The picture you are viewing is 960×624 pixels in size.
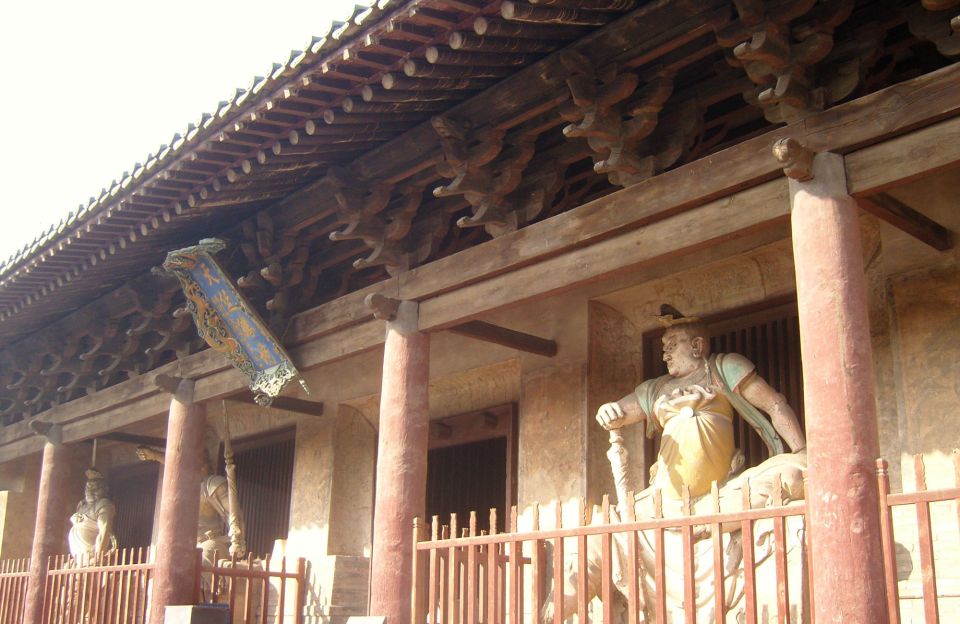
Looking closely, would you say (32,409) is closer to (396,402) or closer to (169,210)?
(169,210)

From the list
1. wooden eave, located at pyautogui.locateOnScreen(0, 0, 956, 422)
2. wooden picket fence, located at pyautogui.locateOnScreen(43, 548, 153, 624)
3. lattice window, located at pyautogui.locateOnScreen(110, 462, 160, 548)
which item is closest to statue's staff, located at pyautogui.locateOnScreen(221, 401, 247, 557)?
wooden picket fence, located at pyautogui.locateOnScreen(43, 548, 153, 624)

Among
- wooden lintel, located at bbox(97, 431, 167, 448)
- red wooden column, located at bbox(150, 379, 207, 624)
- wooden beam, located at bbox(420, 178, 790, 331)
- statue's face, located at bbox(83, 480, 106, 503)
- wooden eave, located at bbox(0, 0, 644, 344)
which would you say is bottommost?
red wooden column, located at bbox(150, 379, 207, 624)

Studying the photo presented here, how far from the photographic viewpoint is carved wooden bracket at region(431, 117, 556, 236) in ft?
20.7

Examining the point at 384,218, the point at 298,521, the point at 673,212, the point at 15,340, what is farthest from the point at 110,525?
the point at 673,212

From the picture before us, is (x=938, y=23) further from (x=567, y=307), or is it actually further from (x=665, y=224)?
(x=567, y=307)

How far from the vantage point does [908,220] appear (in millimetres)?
5566

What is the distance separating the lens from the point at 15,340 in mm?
11180

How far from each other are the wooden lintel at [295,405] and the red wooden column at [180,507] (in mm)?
424

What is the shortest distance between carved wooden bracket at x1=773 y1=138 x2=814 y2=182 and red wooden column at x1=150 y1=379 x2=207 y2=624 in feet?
17.7

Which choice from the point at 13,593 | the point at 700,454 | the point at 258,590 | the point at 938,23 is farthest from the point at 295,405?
the point at 938,23

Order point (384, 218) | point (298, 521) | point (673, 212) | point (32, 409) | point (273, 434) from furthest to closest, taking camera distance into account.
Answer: point (32, 409)
point (273, 434)
point (298, 521)
point (384, 218)
point (673, 212)

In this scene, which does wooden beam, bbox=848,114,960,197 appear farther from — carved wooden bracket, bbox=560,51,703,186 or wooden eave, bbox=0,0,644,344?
wooden eave, bbox=0,0,644,344

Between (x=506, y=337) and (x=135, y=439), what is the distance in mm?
5513

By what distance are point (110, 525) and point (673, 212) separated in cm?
838
